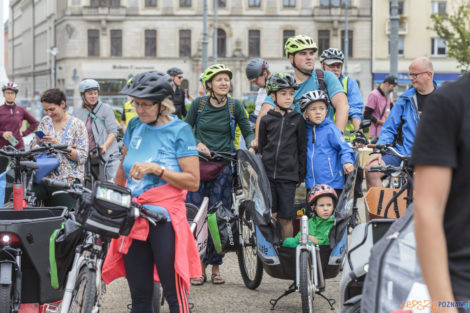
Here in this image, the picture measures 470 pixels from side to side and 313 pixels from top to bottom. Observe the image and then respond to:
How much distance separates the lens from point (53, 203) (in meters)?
7.50

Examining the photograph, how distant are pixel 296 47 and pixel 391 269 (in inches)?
184

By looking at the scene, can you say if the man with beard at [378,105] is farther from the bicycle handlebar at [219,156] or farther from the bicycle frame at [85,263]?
the bicycle frame at [85,263]

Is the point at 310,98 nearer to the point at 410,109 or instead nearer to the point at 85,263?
the point at 410,109

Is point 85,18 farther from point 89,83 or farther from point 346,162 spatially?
point 346,162

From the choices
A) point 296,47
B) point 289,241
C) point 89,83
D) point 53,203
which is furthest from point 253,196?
point 89,83

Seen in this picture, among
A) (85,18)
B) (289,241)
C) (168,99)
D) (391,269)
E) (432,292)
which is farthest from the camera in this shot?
(85,18)

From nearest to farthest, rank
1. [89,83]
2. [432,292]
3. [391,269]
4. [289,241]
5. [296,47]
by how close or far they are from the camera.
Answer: [432,292]
[391,269]
[289,241]
[296,47]
[89,83]

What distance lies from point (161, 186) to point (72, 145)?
3.27 m

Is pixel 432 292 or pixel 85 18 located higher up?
pixel 85 18

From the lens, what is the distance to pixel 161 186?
15.0 ft

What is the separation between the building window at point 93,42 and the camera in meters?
70.1

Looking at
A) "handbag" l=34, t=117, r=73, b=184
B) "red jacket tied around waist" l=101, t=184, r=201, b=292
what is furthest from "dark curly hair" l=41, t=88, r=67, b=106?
"red jacket tied around waist" l=101, t=184, r=201, b=292

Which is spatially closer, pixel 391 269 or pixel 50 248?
pixel 391 269

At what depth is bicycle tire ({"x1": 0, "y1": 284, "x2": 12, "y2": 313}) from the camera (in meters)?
4.86
